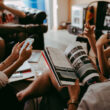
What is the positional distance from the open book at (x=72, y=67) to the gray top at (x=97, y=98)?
303 mm

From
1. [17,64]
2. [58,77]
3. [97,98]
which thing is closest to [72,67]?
[58,77]

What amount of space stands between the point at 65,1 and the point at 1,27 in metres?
3.11

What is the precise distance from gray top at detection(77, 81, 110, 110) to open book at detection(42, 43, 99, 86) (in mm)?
303

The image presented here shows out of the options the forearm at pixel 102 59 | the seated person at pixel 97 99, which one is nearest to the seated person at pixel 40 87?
the forearm at pixel 102 59

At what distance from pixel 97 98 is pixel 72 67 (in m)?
0.51

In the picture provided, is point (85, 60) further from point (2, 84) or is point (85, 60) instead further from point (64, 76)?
point (2, 84)

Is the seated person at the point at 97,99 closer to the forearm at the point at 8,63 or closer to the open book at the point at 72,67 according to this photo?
the open book at the point at 72,67

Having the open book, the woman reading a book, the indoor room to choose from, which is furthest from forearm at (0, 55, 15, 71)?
the woman reading a book

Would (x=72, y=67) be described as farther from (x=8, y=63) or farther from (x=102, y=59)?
(x=8, y=63)

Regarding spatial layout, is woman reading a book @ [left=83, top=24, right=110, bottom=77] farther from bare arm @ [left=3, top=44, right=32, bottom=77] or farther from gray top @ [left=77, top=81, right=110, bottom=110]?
gray top @ [left=77, top=81, right=110, bottom=110]

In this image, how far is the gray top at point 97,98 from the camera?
342 millimetres

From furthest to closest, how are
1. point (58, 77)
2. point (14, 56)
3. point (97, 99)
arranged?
point (14, 56) → point (58, 77) → point (97, 99)

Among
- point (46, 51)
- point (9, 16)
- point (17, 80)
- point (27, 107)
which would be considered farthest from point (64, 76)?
point (9, 16)

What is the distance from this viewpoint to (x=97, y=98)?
1.14 ft
